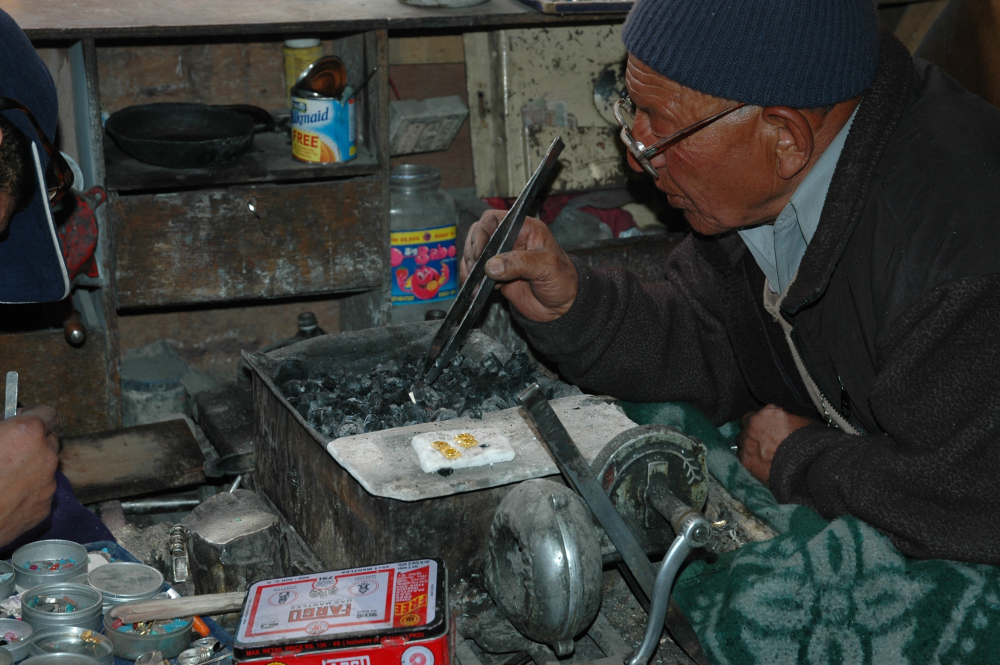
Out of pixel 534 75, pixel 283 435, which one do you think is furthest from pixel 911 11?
pixel 283 435

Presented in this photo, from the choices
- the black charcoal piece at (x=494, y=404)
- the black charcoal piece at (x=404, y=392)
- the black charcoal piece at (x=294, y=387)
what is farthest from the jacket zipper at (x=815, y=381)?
the black charcoal piece at (x=294, y=387)

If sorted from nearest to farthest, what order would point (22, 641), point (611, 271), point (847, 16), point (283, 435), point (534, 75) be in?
point (22, 641) → point (847, 16) → point (283, 435) → point (611, 271) → point (534, 75)

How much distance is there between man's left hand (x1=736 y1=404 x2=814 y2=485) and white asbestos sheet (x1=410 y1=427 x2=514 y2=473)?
0.52m

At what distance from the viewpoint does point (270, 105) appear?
8.86ft

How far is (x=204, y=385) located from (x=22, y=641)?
1.62m

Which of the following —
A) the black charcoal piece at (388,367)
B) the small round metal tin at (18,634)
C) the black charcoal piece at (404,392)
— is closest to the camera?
the small round metal tin at (18,634)

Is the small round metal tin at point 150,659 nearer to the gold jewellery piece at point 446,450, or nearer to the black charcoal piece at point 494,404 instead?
the gold jewellery piece at point 446,450

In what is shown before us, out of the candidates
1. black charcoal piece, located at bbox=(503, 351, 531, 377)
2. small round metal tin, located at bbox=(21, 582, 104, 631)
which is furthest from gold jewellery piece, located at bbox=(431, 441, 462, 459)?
small round metal tin, located at bbox=(21, 582, 104, 631)

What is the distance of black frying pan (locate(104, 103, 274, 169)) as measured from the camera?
2.12 m

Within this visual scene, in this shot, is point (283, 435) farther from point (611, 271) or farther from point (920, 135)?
point (920, 135)

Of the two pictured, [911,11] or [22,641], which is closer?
[22,641]

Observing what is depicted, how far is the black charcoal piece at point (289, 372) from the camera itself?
63.7 inches

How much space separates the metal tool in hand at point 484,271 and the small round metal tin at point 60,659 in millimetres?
722

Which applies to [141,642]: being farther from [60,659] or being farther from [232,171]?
[232,171]
